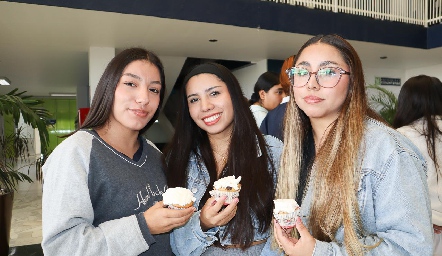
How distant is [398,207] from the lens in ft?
4.24

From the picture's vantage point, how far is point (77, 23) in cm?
691

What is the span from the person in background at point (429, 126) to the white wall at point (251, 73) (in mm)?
8566

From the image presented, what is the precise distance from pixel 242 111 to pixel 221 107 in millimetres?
139

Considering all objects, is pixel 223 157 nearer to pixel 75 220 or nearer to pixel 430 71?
pixel 75 220

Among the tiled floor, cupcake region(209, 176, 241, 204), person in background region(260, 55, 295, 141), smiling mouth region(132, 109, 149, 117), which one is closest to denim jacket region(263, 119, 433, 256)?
cupcake region(209, 176, 241, 204)

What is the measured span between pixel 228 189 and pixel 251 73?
1058 centimetres

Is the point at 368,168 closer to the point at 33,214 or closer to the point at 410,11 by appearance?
the point at 33,214

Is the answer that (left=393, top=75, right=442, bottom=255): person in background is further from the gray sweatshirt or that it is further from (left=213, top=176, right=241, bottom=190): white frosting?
the gray sweatshirt

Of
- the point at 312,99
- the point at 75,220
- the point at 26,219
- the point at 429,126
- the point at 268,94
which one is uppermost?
the point at 268,94

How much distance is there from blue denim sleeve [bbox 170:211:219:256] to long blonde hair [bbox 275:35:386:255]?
0.59 metres

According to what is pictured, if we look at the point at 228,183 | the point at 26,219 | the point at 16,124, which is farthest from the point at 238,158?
the point at 26,219

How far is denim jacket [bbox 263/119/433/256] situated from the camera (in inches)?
50.5

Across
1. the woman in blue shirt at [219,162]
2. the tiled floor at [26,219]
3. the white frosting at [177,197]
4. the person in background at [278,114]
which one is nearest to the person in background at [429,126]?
the person in background at [278,114]

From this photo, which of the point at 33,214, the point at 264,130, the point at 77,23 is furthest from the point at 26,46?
the point at 264,130
